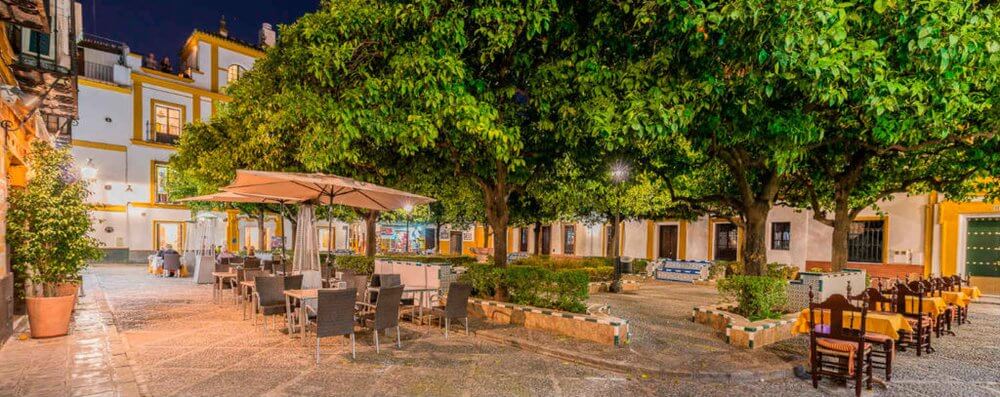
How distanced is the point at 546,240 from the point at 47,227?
96.1ft

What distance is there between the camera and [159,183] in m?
26.9

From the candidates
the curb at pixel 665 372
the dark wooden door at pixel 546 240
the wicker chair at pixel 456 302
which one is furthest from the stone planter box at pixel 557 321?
the dark wooden door at pixel 546 240

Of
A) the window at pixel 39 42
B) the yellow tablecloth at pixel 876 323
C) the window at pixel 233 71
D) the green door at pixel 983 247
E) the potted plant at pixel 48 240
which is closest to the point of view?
the yellow tablecloth at pixel 876 323

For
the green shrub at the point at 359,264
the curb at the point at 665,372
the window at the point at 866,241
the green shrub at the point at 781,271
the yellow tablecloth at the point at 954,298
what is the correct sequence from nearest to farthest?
the curb at the point at 665,372 < the yellow tablecloth at the point at 954,298 < the green shrub at the point at 359,264 < the green shrub at the point at 781,271 < the window at the point at 866,241

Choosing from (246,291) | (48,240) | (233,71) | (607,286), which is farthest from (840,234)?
(233,71)

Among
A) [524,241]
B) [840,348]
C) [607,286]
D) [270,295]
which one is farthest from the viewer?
[524,241]

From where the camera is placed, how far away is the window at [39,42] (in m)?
7.55

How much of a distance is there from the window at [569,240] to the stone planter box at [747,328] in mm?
23334

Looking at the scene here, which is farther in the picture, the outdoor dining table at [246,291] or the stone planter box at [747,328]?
the outdoor dining table at [246,291]

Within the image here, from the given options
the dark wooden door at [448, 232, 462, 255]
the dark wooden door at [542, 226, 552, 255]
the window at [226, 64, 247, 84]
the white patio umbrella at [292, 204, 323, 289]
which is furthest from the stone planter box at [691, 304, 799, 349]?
the dark wooden door at [448, 232, 462, 255]

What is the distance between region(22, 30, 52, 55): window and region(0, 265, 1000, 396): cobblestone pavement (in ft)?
13.8

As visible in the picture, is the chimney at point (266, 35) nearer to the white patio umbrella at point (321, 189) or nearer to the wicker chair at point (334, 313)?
the white patio umbrella at point (321, 189)

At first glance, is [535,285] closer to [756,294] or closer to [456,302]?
[456,302]

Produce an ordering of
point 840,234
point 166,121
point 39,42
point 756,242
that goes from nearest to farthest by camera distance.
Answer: point 39,42, point 756,242, point 840,234, point 166,121
